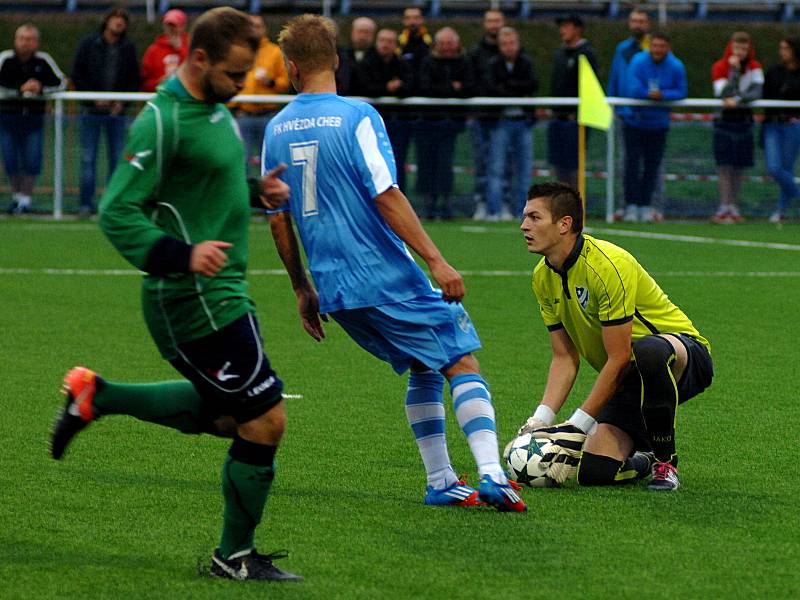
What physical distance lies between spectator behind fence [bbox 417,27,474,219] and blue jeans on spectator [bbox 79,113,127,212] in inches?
137

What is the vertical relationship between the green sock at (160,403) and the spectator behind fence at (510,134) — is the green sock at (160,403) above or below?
below

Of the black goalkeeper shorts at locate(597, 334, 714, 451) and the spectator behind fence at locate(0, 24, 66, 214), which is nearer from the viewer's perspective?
the black goalkeeper shorts at locate(597, 334, 714, 451)

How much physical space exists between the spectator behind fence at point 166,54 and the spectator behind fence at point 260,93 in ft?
2.90

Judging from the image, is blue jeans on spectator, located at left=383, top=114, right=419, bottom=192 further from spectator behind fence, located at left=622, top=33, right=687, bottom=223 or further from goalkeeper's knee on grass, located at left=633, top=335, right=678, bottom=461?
goalkeeper's knee on grass, located at left=633, top=335, right=678, bottom=461

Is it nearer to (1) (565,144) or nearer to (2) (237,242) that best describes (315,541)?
(2) (237,242)

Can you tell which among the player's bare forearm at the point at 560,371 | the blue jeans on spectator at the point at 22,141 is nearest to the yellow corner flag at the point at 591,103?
the blue jeans on spectator at the point at 22,141

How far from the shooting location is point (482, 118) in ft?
62.9

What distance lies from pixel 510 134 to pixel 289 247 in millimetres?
13235

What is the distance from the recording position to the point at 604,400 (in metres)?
6.29

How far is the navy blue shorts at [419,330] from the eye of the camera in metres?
5.71

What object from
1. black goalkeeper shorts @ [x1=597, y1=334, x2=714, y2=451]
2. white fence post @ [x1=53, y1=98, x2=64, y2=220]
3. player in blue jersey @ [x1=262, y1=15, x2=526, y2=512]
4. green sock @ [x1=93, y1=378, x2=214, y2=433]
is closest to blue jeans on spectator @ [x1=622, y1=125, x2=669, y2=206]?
white fence post @ [x1=53, y1=98, x2=64, y2=220]

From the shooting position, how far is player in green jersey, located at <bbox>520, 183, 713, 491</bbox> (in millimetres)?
6234

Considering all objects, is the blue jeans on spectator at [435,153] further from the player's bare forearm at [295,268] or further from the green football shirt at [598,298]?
the player's bare forearm at [295,268]

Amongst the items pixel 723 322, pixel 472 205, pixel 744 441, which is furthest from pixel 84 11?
pixel 744 441
